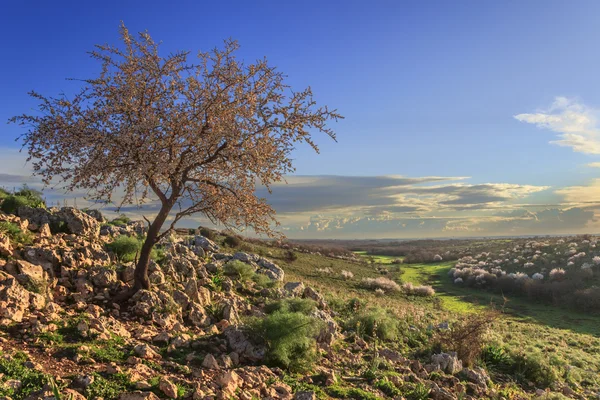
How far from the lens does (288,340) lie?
9008mm

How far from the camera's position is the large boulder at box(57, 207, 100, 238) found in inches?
556

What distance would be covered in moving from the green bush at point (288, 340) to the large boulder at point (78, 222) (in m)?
7.99

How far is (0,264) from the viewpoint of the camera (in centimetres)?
1014

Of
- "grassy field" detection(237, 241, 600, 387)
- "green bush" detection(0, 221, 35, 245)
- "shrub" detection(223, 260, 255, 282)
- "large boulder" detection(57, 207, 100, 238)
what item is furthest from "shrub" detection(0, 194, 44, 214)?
"grassy field" detection(237, 241, 600, 387)

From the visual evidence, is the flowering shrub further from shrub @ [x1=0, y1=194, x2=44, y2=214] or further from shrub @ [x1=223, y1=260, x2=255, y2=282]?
shrub @ [x1=0, y1=194, x2=44, y2=214]

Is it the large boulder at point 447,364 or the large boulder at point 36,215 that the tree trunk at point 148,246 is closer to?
the large boulder at point 36,215

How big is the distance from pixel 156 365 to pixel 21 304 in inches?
142

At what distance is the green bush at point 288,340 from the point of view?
8.86 metres

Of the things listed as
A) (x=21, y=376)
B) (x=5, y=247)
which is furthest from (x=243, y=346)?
(x=5, y=247)

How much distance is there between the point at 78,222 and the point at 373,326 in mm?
10423

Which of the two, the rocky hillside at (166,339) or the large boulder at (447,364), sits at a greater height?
the rocky hillside at (166,339)

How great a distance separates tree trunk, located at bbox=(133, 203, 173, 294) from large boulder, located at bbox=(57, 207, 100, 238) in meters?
4.17

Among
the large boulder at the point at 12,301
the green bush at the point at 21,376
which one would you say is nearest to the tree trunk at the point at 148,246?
the large boulder at the point at 12,301

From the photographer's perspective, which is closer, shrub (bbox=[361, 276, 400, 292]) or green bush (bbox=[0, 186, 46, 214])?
green bush (bbox=[0, 186, 46, 214])
